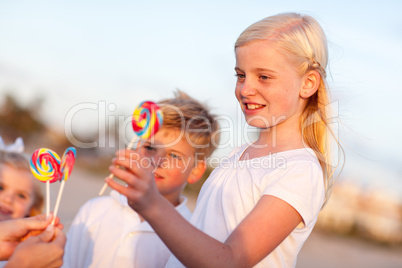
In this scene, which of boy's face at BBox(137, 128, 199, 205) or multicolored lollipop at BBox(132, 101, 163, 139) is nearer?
multicolored lollipop at BBox(132, 101, 163, 139)

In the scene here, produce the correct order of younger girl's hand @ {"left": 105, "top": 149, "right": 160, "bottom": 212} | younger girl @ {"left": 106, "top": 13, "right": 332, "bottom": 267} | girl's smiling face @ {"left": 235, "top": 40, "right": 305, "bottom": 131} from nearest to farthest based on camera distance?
younger girl's hand @ {"left": 105, "top": 149, "right": 160, "bottom": 212} → younger girl @ {"left": 106, "top": 13, "right": 332, "bottom": 267} → girl's smiling face @ {"left": 235, "top": 40, "right": 305, "bottom": 131}

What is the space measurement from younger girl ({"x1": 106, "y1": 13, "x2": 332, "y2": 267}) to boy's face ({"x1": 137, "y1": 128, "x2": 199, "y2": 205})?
855 millimetres

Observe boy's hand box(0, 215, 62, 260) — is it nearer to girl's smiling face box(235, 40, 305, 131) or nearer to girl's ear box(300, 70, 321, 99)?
girl's smiling face box(235, 40, 305, 131)

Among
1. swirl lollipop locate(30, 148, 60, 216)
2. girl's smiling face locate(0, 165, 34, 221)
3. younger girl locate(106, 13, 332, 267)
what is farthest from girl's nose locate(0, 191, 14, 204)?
younger girl locate(106, 13, 332, 267)

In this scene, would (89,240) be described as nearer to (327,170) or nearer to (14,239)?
(14,239)

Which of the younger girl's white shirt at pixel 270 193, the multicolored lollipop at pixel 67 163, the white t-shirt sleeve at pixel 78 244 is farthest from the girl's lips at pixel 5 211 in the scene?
the younger girl's white shirt at pixel 270 193

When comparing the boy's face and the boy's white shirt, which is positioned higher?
the boy's face

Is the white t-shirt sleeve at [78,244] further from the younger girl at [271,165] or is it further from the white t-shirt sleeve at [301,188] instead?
the white t-shirt sleeve at [301,188]

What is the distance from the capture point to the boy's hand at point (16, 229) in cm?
191

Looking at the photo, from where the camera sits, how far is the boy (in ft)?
9.72

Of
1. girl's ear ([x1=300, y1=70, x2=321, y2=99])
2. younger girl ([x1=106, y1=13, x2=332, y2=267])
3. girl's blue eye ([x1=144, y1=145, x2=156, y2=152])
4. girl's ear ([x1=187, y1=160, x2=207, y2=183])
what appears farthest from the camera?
girl's ear ([x1=187, y1=160, x2=207, y2=183])

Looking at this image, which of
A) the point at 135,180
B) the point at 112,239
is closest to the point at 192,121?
the point at 112,239

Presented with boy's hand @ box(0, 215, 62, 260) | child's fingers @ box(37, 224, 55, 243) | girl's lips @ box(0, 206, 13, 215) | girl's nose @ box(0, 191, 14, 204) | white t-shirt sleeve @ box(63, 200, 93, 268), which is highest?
child's fingers @ box(37, 224, 55, 243)

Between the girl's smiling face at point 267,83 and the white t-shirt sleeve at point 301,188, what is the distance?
295mm
